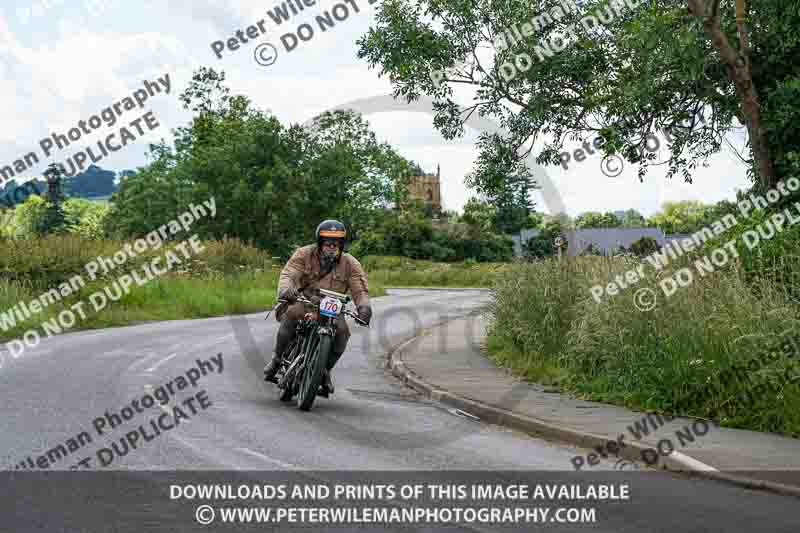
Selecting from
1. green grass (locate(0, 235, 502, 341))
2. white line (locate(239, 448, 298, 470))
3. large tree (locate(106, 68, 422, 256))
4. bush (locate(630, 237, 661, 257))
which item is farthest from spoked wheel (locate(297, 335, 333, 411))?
large tree (locate(106, 68, 422, 256))

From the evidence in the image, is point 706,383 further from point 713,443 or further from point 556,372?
point 556,372

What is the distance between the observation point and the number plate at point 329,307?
11.5 metres

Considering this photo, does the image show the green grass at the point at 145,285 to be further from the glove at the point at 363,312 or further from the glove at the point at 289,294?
the glove at the point at 289,294

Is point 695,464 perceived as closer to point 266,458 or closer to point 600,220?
point 266,458

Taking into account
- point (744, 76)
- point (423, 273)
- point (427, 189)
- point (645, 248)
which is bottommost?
point (645, 248)

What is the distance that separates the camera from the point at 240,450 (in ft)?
29.9

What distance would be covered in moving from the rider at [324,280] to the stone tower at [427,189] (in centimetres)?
7280

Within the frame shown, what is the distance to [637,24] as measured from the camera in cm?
1622

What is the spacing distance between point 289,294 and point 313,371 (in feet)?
2.92

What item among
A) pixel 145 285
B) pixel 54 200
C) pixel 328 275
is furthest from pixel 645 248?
pixel 54 200

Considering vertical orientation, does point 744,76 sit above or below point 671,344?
above

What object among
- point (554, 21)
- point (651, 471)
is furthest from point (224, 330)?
point (651, 471)

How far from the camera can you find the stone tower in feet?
305

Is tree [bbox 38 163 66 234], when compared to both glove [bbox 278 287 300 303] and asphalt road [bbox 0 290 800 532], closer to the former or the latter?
asphalt road [bbox 0 290 800 532]
